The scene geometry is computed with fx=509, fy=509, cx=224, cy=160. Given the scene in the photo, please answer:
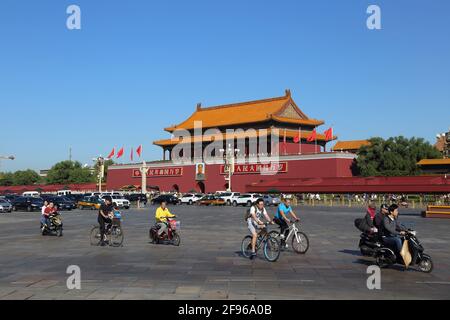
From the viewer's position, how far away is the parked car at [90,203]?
42381 mm

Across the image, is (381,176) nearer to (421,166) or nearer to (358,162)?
(358,162)

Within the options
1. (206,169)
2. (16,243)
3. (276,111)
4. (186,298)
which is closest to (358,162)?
(276,111)

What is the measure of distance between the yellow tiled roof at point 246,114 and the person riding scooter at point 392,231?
5165 cm

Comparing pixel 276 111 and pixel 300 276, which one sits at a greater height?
pixel 276 111

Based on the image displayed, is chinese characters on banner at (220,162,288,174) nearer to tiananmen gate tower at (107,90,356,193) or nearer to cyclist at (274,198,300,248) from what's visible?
tiananmen gate tower at (107,90,356,193)

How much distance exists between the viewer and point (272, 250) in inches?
450

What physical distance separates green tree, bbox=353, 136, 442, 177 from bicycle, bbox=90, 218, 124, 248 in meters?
44.7

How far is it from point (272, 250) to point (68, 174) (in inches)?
3451

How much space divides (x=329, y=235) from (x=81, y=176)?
80.4 m

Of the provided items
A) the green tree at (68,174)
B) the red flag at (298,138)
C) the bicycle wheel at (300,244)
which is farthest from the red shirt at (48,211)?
the green tree at (68,174)

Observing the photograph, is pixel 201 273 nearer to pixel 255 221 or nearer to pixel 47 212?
pixel 255 221

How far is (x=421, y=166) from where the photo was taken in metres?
58.8

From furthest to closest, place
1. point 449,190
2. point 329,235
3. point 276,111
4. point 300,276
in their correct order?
point 276,111, point 449,190, point 329,235, point 300,276

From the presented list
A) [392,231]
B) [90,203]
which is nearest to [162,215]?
[392,231]
